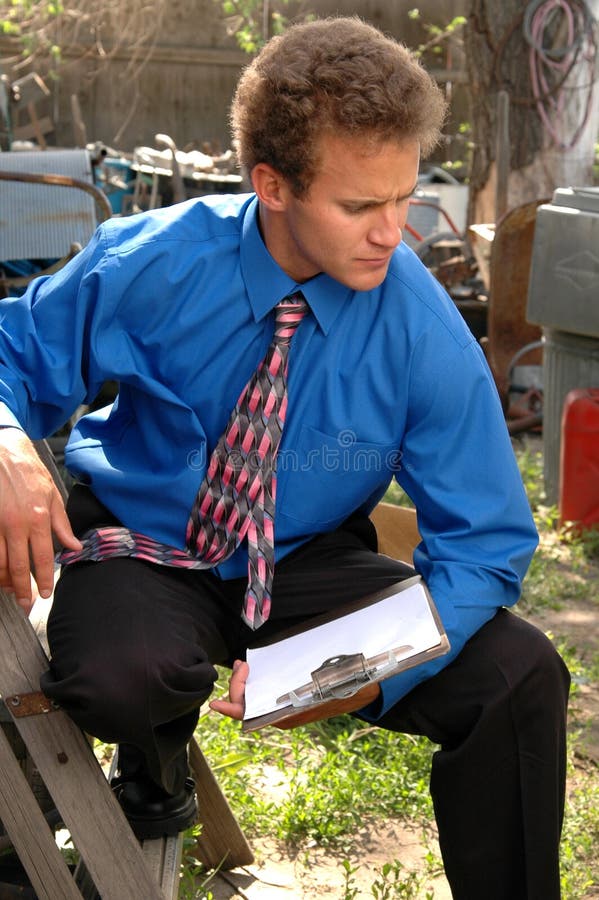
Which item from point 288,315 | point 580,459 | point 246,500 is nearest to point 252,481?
point 246,500

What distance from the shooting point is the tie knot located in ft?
6.75

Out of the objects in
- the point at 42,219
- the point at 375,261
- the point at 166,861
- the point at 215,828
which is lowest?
the point at 215,828

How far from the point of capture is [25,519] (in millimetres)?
1759

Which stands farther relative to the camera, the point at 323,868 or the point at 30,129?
the point at 30,129

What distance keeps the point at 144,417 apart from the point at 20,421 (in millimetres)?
228

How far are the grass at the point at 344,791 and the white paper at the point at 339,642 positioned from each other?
2.15 feet

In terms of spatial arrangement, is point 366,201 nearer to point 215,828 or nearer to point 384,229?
point 384,229

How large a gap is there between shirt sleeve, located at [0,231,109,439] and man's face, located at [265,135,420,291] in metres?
0.38

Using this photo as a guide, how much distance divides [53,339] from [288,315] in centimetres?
41

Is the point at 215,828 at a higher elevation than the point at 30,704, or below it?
below

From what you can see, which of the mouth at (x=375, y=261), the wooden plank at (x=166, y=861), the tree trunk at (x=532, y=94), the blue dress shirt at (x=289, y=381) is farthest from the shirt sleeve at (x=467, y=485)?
the tree trunk at (x=532, y=94)

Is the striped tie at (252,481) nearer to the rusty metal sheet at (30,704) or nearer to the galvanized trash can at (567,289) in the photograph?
the rusty metal sheet at (30,704)

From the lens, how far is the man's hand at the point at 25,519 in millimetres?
1755

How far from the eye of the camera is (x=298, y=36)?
1962mm
